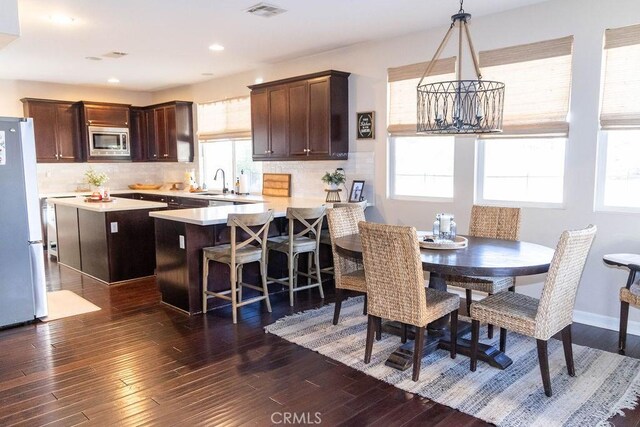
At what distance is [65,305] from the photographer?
14.8 feet

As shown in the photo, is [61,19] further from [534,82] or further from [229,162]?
[534,82]

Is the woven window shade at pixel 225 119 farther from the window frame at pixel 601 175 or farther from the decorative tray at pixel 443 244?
the window frame at pixel 601 175

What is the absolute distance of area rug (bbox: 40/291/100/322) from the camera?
422cm

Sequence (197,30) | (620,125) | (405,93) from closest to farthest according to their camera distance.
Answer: (620,125) < (197,30) < (405,93)

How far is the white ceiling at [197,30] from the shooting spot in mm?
3951

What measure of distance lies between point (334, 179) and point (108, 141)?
15.6ft

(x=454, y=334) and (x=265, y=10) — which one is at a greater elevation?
(x=265, y=10)

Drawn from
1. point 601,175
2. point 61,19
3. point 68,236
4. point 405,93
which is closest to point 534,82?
point 601,175

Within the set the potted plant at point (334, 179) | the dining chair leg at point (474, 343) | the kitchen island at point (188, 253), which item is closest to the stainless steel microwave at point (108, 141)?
the kitchen island at point (188, 253)

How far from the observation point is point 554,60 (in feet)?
12.9

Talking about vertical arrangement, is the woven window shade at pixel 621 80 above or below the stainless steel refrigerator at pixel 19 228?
above

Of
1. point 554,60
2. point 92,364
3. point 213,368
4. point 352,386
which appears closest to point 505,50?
point 554,60

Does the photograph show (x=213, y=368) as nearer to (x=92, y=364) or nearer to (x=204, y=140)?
(x=92, y=364)

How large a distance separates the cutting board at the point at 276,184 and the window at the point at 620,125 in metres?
3.77
